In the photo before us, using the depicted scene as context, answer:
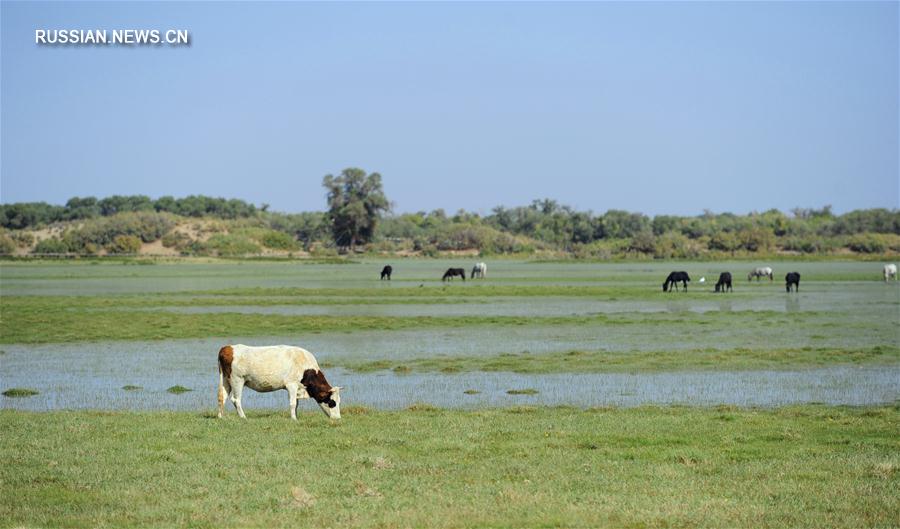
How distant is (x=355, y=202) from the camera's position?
505 feet

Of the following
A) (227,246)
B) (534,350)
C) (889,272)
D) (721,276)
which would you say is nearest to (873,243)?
(889,272)

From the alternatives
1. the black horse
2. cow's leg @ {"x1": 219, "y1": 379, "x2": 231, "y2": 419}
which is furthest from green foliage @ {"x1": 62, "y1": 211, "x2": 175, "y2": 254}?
cow's leg @ {"x1": 219, "y1": 379, "x2": 231, "y2": 419}

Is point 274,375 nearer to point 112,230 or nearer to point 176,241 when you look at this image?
point 112,230

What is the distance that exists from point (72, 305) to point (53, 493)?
35.4 metres

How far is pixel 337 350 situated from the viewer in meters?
29.3

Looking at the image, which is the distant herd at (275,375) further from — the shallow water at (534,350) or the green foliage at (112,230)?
the green foliage at (112,230)

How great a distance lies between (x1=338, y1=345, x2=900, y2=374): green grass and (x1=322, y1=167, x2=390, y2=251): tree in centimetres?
12748

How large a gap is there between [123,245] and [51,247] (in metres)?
10.3

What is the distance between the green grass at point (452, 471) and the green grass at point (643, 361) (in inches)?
325

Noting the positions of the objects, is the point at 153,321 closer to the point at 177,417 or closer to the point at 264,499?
the point at 177,417

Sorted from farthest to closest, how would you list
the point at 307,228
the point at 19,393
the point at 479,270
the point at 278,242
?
the point at 307,228, the point at 278,242, the point at 479,270, the point at 19,393

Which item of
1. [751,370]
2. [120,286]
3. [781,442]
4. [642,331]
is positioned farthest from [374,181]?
[781,442]

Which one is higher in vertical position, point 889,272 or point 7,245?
point 7,245

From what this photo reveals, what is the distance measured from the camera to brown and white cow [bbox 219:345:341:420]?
15.9 meters
